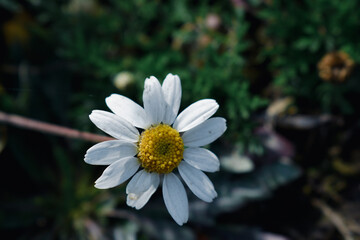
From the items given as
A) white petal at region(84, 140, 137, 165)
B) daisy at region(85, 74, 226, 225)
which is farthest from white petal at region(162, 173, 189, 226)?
white petal at region(84, 140, 137, 165)

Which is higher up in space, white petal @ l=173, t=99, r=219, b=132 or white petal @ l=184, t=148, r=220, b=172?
white petal @ l=173, t=99, r=219, b=132

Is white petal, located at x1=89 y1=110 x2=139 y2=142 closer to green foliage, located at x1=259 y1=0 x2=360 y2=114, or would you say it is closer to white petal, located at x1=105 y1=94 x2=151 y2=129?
white petal, located at x1=105 y1=94 x2=151 y2=129

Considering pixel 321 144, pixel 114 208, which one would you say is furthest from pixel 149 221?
pixel 321 144

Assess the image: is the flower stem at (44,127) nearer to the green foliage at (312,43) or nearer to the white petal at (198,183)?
the white petal at (198,183)

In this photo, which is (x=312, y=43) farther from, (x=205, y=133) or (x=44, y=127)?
(x=44, y=127)

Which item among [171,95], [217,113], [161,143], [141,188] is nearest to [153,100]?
[171,95]

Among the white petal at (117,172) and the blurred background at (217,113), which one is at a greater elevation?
the blurred background at (217,113)

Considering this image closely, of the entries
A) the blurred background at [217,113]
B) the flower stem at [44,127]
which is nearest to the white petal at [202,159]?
the flower stem at [44,127]

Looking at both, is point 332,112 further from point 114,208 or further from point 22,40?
point 22,40
